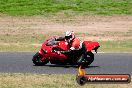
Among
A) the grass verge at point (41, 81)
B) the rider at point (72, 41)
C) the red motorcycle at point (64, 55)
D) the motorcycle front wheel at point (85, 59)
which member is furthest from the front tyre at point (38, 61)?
the grass verge at point (41, 81)

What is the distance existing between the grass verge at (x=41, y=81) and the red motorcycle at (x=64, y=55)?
2.40 metres

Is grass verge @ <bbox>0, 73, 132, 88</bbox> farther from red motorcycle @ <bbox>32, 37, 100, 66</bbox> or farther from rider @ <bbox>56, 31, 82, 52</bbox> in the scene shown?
red motorcycle @ <bbox>32, 37, 100, 66</bbox>

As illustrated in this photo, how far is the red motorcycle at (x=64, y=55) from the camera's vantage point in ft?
69.7

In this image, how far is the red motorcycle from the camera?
2125 cm

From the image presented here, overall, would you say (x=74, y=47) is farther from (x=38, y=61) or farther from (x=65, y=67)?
(x=38, y=61)

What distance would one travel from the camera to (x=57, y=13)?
46156 mm

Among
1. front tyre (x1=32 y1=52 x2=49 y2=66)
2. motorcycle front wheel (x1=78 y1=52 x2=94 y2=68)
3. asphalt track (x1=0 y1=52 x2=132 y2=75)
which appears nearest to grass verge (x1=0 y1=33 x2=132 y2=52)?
asphalt track (x1=0 y1=52 x2=132 y2=75)

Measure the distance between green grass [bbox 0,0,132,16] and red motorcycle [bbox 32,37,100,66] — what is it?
79.1 feet

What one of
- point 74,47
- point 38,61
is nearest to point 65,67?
point 74,47

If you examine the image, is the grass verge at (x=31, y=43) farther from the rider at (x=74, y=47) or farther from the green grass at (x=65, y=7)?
the green grass at (x=65, y=7)

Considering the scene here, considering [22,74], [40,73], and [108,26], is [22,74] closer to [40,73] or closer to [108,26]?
[40,73]

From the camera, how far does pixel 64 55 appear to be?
21.3m

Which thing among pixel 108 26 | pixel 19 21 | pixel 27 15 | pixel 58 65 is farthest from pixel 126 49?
pixel 27 15

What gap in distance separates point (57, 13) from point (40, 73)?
26.7m
